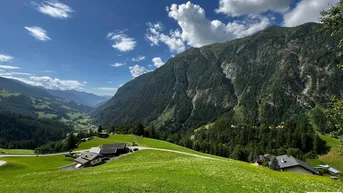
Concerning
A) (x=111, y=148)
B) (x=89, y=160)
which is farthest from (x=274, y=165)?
(x=89, y=160)

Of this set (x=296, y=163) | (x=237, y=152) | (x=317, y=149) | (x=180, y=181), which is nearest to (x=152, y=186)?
(x=180, y=181)

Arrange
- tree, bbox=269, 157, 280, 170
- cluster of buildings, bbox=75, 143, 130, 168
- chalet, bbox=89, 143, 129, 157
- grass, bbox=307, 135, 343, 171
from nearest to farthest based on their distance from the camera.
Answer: cluster of buildings, bbox=75, 143, 130, 168 → chalet, bbox=89, 143, 129, 157 → tree, bbox=269, 157, 280, 170 → grass, bbox=307, 135, 343, 171

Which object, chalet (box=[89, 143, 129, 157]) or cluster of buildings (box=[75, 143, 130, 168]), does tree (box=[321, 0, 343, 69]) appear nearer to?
cluster of buildings (box=[75, 143, 130, 168])

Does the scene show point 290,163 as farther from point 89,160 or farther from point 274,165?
point 89,160

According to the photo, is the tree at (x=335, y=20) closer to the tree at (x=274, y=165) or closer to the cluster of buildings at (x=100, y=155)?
the cluster of buildings at (x=100, y=155)

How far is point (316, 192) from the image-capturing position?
24469 millimetres

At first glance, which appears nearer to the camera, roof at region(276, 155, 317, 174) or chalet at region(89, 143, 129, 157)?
roof at region(276, 155, 317, 174)

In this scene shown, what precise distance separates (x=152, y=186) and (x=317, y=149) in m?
186

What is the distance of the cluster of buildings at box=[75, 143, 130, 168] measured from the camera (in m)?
72.6

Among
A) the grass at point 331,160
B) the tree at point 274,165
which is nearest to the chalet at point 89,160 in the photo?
the tree at point 274,165

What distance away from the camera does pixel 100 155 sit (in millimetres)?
80375

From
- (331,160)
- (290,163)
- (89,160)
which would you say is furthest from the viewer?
(331,160)

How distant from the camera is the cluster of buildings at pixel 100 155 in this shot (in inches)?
2859

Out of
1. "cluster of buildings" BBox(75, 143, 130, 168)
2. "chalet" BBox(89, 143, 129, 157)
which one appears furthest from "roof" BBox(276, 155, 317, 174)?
"chalet" BBox(89, 143, 129, 157)
